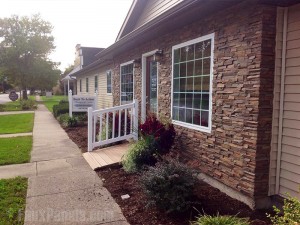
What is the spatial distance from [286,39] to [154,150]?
3066 mm

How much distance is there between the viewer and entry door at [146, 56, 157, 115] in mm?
7520

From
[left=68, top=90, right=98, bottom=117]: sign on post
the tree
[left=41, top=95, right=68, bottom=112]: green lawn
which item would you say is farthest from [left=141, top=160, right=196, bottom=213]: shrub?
the tree

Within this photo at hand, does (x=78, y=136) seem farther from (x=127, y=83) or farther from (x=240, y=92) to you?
(x=240, y=92)

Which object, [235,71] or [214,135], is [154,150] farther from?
[235,71]

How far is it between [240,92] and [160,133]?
2065mm

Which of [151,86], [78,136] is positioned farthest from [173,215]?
[78,136]

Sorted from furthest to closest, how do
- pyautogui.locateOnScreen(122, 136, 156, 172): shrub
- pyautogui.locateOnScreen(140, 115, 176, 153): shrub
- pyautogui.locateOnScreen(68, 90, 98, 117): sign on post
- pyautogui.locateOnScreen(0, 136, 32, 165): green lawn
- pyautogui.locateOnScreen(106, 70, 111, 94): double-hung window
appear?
pyautogui.locateOnScreen(106, 70, 111, 94): double-hung window → pyautogui.locateOnScreen(68, 90, 98, 117): sign on post → pyautogui.locateOnScreen(0, 136, 32, 165): green lawn → pyautogui.locateOnScreen(140, 115, 176, 153): shrub → pyautogui.locateOnScreen(122, 136, 156, 172): shrub

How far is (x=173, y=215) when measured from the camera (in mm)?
3664

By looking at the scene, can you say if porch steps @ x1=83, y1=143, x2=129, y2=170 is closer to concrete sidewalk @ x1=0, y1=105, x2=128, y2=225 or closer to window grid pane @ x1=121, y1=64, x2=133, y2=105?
concrete sidewalk @ x1=0, y1=105, x2=128, y2=225

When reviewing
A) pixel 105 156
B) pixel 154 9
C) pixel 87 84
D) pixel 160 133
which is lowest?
pixel 105 156

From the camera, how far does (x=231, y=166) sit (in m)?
4.23

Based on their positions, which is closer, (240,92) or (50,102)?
(240,92)

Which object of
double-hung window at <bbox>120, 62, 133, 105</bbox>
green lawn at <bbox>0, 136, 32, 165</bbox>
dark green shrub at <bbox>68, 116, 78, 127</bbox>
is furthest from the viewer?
dark green shrub at <bbox>68, 116, 78, 127</bbox>

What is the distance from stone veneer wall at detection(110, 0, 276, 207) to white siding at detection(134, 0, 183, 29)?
2523 millimetres
